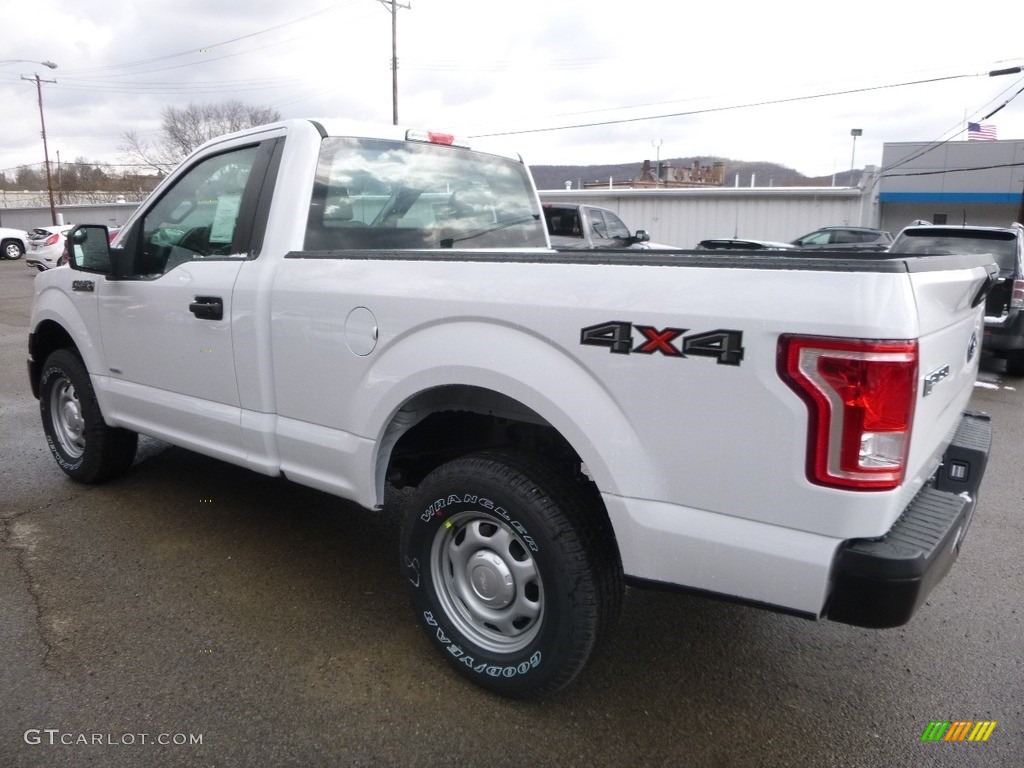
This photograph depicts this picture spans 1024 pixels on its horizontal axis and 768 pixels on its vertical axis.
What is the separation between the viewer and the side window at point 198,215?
141 inches

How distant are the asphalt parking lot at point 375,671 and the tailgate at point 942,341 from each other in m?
0.93

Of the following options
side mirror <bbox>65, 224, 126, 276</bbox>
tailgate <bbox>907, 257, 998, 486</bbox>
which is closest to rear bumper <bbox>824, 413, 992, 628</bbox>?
tailgate <bbox>907, 257, 998, 486</bbox>

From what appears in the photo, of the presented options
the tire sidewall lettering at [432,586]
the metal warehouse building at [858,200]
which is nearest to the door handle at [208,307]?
the tire sidewall lettering at [432,586]

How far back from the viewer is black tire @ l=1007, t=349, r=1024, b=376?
9089 mm

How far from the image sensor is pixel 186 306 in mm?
3553

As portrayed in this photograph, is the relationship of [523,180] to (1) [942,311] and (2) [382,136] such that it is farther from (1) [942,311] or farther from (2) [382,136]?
(1) [942,311]

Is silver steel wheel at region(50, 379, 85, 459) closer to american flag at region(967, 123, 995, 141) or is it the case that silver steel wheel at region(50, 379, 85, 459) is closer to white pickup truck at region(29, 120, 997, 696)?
white pickup truck at region(29, 120, 997, 696)

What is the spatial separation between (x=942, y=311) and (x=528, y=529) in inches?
53.7

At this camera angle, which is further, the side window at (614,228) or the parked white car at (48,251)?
the parked white car at (48,251)

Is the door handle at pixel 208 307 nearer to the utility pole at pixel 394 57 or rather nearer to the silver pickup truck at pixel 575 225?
the silver pickup truck at pixel 575 225

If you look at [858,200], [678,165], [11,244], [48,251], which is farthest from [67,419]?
[678,165]

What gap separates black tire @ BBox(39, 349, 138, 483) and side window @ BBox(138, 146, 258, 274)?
1.05 metres

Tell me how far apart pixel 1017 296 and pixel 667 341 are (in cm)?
841

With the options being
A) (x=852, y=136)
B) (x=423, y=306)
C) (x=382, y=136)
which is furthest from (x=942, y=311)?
(x=852, y=136)
